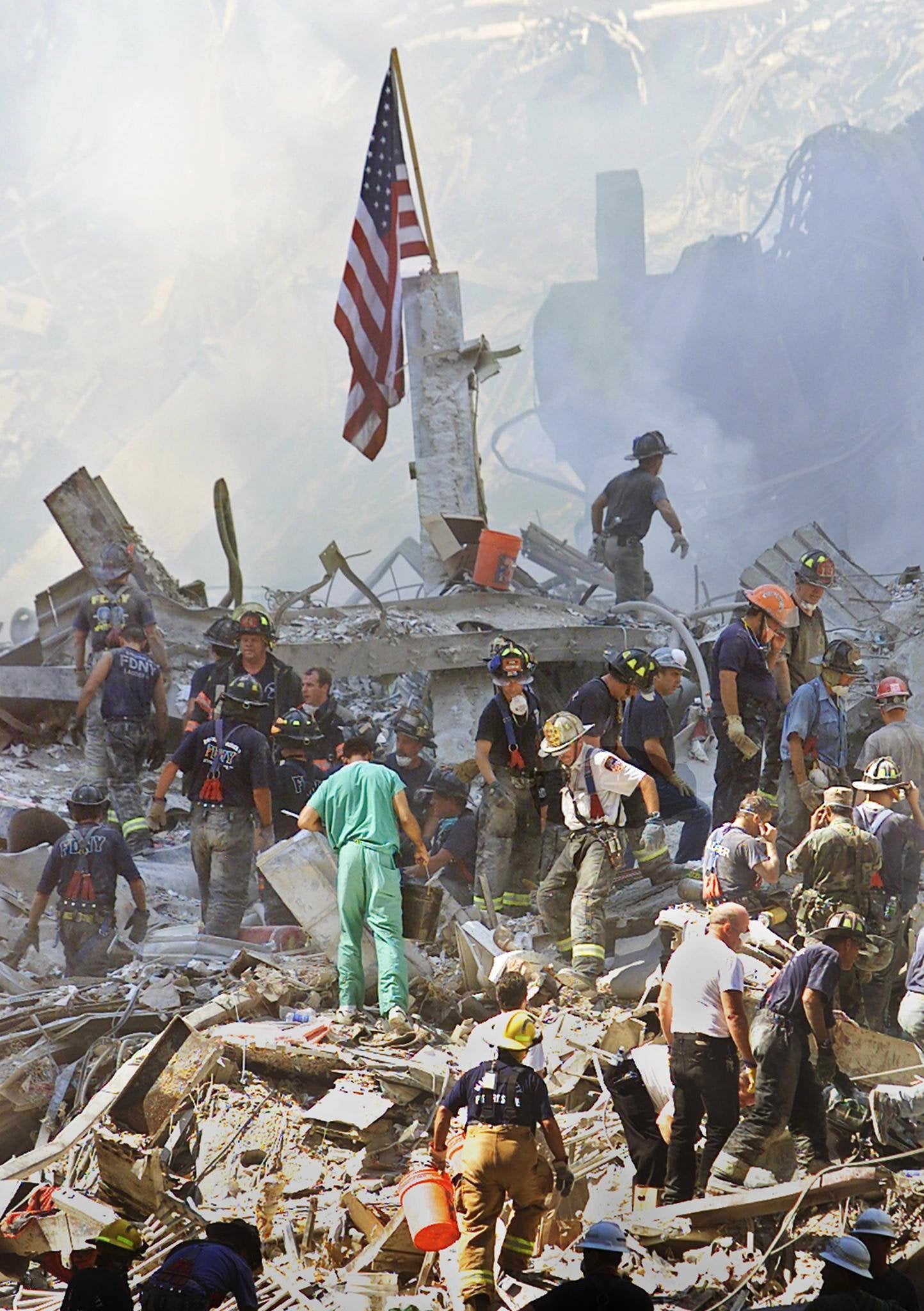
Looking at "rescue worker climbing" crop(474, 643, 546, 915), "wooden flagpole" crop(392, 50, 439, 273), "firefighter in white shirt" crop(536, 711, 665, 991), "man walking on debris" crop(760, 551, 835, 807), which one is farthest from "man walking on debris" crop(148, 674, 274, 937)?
"wooden flagpole" crop(392, 50, 439, 273)

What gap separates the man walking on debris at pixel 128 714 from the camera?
6.94 m

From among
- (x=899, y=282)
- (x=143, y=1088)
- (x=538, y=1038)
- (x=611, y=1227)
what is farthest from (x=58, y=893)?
(x=899, y=282)

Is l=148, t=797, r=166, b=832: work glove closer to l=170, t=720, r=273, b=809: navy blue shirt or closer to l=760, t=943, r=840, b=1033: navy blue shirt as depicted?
l=170, t=720, r=273, b=809: navy blue shirt

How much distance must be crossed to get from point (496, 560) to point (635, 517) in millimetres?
839

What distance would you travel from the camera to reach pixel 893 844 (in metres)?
5.78

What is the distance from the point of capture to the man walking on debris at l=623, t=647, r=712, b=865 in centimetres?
607

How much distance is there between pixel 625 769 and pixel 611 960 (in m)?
0.81

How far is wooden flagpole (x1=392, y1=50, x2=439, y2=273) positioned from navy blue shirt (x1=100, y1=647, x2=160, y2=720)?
3028mm

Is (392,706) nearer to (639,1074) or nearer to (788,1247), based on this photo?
(639,1074)

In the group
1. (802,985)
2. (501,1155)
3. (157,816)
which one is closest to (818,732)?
(802,985)

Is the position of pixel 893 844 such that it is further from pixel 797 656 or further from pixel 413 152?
pixel 413 152

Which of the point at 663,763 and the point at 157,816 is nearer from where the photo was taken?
the point at 663,763

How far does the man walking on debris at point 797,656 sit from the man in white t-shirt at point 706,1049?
1241 mm

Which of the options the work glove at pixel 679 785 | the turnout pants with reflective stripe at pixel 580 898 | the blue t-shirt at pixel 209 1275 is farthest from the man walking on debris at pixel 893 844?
the blue t-shirt at pixel 209 1275
